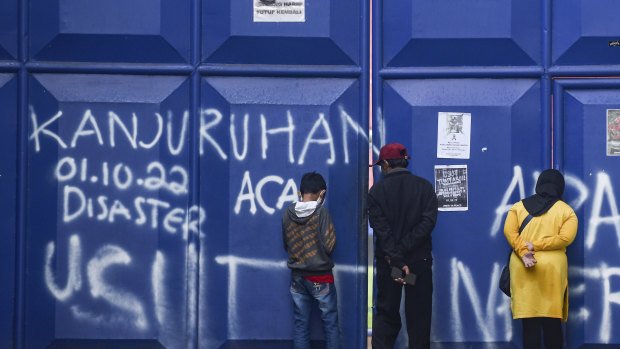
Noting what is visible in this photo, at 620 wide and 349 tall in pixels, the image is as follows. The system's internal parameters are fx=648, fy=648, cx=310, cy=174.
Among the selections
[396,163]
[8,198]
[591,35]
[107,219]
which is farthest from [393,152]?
[8,198]

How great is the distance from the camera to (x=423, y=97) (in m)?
5.75

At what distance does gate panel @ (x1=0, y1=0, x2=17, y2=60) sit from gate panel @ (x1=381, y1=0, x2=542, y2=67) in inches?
130

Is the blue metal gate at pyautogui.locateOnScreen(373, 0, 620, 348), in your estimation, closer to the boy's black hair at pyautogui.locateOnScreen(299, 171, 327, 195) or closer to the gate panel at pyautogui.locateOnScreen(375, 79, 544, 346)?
the gate panel at pyautogui.locateOnScreen(375, 79, 544, 346)

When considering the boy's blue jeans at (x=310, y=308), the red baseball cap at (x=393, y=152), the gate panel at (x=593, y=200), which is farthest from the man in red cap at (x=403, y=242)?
the gate panel at (x=593, y=200)

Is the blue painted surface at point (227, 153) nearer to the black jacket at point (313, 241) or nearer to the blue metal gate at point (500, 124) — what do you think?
the blue metal gate at point (500, 124)

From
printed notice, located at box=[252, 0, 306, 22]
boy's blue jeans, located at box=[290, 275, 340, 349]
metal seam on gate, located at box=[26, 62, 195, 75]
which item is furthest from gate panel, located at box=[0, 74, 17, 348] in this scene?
boy's blue jeans, located at box=[290, 275, 340, 349]

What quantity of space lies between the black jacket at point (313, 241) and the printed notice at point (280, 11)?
1803 mm

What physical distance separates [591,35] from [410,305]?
113 inches

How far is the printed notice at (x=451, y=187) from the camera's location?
572 cm

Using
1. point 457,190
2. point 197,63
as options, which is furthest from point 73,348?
point 457,190

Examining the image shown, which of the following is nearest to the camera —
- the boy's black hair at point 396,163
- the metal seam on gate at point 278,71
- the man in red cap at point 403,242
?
the man in red cap at point 403,242

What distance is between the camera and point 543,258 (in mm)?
5039

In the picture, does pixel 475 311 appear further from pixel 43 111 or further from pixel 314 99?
pixel 43 111

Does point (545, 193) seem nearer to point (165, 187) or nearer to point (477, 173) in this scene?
point (477, 173)
